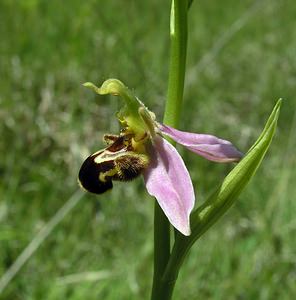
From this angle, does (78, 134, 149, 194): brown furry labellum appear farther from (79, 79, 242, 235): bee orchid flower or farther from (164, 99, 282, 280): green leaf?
(164, 99, 282, 280): green leaf

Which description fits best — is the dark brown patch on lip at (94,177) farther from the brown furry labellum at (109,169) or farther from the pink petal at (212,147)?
the pink petal at (212,147)

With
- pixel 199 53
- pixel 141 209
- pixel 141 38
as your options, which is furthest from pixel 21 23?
pixel 141 209

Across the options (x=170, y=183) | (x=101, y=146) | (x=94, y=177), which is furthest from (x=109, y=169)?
(x=101, y=146)

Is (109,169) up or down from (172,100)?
down

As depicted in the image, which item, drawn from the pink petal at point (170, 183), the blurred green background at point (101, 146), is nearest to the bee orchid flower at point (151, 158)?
the pink petal at point (170, 183)

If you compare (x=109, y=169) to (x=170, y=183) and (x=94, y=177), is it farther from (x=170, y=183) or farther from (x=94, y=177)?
(x=170, y=183)

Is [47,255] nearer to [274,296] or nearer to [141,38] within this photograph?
[274,296]
